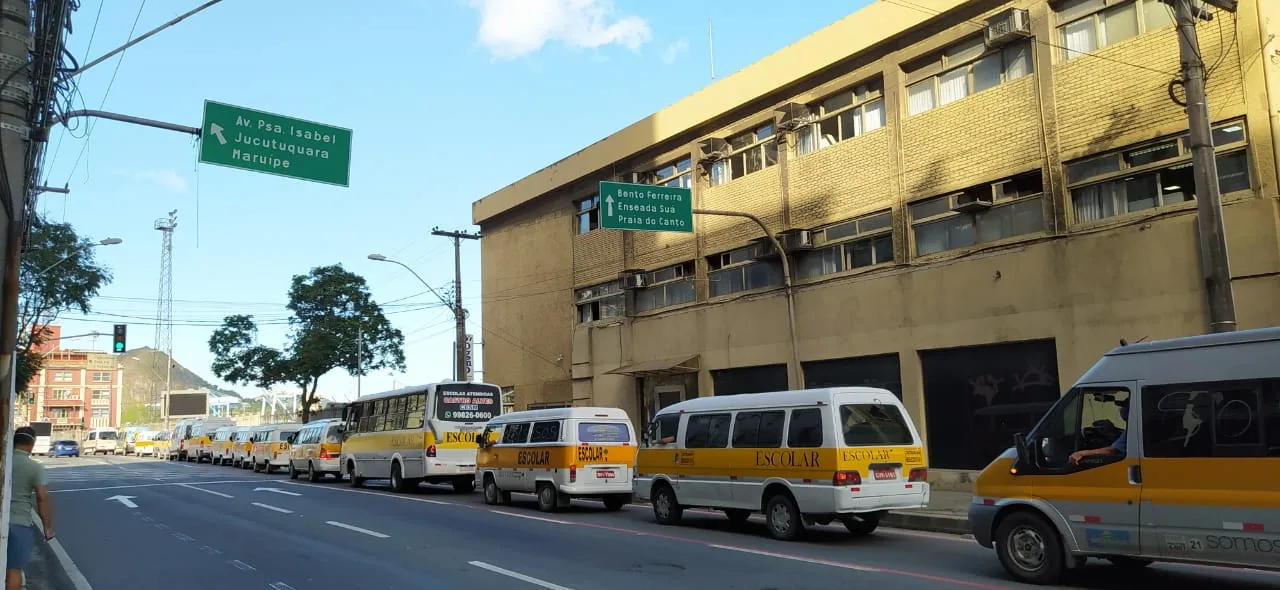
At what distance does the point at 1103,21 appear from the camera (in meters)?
17.0

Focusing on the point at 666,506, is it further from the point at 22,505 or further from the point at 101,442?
the point at 101,442

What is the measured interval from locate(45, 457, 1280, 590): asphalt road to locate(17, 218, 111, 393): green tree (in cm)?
2107

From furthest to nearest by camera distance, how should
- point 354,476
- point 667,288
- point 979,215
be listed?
point 667,288 < point 354,476 < point 979,215

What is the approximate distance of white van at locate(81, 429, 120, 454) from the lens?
240 feet

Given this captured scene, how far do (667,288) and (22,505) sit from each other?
20.9m

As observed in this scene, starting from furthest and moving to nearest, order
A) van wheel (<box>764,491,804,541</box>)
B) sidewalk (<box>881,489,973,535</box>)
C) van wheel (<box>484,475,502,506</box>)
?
van wheel (<box>484,475,502,506</box>)
sidewalk (<box>881,489,973,535</box>)
van wheel (<box>764,491,804,541</box>)

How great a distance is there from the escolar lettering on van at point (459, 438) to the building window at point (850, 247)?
30.3 ft

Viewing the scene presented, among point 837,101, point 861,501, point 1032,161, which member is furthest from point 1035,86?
point 861,501

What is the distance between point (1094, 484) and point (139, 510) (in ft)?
59.5

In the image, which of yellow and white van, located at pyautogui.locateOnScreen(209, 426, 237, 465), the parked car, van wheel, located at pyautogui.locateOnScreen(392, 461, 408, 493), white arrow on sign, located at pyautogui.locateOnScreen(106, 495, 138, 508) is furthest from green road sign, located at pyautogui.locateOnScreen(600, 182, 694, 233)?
the parked car

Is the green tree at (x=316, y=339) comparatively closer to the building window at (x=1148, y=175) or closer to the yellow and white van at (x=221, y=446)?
the yellow and white van at (x=221, y=446)

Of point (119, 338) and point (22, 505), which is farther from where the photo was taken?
point (119, 338)

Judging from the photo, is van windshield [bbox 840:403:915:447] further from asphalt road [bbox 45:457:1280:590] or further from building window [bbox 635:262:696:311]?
building window [bbox 635:262:696:311]

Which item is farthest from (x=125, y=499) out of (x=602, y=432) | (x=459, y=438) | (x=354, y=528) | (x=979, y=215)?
(x=979, y=215)
